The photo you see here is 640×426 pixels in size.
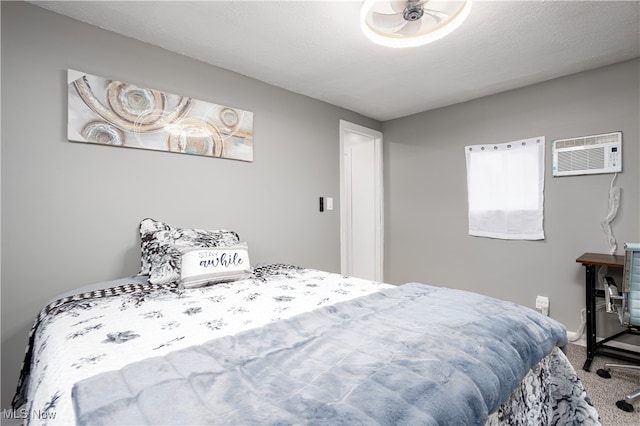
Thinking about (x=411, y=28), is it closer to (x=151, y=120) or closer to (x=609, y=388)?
(x=151, y=120)

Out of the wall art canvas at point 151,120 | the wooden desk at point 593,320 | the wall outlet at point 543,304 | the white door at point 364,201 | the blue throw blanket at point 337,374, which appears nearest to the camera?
the blue throw blanket at point 337,374

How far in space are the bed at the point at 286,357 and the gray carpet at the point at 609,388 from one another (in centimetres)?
74

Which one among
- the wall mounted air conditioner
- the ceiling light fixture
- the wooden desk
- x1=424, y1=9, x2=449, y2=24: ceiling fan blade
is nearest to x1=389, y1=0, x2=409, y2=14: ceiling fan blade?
the ceiling light fixture

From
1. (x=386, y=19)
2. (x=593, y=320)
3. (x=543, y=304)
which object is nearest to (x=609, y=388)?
(x=593, y=320)

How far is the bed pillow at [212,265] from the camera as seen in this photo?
1.69 meters

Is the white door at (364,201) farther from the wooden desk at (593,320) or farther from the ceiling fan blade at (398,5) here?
the wooden desk at (593,320)

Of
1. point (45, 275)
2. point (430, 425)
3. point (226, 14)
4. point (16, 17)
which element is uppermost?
point (226, 14)

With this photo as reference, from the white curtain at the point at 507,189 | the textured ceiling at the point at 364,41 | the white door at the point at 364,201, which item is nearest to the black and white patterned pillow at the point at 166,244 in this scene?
the textured ceiling at the point at 364,41

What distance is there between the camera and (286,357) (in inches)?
34.9

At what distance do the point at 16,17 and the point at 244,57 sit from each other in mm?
1301

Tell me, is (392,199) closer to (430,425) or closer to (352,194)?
(352,194)

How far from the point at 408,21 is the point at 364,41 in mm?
491

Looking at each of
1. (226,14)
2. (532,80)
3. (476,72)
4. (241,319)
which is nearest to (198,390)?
(241,319)

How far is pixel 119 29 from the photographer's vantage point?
6.35 feet
